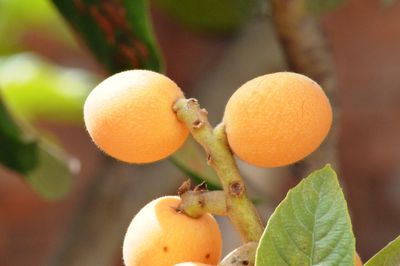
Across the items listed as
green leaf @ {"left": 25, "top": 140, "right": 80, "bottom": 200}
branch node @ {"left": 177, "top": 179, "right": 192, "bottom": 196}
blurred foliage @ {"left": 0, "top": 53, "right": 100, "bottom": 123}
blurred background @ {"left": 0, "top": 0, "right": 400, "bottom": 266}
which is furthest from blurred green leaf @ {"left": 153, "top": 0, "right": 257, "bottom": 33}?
branch node @ {"left": 177, "top": 179, "right": 192, "bottom": 196}

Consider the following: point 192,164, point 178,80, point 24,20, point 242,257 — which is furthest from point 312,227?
point 178,80

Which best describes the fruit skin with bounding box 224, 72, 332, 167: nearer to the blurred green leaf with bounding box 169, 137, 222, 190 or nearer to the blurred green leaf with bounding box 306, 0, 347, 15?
the blurred green leaf with bounding box 169, 137, 222, 190

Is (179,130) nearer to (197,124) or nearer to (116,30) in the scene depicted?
(197,124)

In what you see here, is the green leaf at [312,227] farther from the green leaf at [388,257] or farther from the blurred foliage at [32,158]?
the blurred foliage at [32,158]

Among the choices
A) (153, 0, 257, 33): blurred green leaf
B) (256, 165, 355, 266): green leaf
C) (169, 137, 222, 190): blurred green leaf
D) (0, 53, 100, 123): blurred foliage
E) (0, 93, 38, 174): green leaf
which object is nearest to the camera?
(256, 165, 355, 266): green leaf

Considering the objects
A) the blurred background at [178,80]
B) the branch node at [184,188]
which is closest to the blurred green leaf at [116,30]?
the blurred background at [178,80]

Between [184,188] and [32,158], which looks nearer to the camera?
[184,188]

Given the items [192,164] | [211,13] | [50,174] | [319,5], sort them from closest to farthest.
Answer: [192,164], [319,5], [50,174], [211,13]
